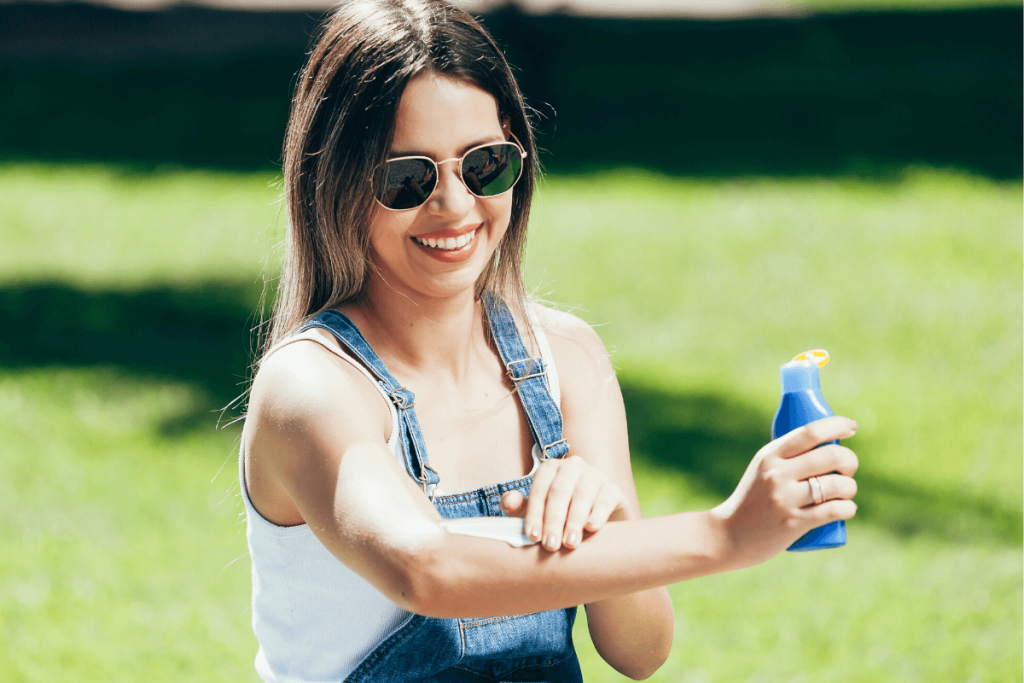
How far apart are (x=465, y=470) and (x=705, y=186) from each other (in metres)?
7.83

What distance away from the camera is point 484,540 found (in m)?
1.62

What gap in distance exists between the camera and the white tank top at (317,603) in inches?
76.6

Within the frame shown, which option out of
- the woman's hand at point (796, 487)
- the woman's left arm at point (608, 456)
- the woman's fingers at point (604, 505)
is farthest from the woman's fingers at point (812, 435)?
the woman's left arm at point (608, 456)

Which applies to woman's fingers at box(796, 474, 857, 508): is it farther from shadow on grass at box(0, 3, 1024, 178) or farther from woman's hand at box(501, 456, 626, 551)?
shadow on grass at box(0, 3, 1024, 178)

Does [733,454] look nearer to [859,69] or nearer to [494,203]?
[494,203]

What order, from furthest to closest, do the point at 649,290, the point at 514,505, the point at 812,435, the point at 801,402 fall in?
the point at 649,290, the point at 514,505, the point at 801,402, the point at 812,435

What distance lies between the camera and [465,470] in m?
2.06

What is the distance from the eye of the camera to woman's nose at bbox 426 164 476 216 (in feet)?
6.23

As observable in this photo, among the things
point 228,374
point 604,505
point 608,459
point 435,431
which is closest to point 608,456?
point 608,459

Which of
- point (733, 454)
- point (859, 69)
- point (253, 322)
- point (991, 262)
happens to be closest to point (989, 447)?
point (733, 454)

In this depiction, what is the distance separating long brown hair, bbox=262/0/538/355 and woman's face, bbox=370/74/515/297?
2cm

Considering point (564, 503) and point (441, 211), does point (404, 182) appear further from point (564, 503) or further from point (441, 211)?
point (564, 503)

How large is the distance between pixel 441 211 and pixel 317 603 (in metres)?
0.73

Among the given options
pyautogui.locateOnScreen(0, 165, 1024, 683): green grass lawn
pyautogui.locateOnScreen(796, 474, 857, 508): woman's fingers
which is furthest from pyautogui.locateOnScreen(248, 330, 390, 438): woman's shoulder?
pyautogui.locateOnScreen(796, 474, 857, 508): woman's fingers
